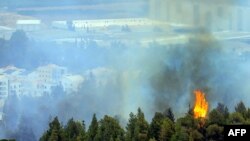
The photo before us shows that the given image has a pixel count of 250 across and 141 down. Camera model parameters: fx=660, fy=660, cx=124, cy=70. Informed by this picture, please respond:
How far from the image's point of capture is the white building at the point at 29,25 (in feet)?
103

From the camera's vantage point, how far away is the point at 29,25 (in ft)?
104

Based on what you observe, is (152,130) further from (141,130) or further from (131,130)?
(131,130)

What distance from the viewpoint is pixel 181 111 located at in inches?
980

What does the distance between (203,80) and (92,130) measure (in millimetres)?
12065

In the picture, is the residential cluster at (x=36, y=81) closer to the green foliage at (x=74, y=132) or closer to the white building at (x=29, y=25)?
the white building at (x=29, y=25)

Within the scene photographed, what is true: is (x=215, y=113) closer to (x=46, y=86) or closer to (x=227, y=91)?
(x=227, y=91)

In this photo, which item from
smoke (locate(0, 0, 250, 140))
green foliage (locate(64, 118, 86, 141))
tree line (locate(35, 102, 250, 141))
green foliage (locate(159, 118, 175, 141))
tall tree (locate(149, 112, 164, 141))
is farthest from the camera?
smoke (locate(0, 0, 250, 140))

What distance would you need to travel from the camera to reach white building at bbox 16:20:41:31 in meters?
31.3

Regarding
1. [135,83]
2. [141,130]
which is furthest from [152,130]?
[135,83]

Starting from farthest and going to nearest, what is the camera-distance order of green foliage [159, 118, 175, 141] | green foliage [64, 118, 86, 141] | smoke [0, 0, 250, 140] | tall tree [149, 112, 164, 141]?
smoke [0, 0, 250, 140] < green foliage [64, 118, 86, 141] < tall tree [149, 112, 164, 141] < green foliage [159, 118, 175, 141]

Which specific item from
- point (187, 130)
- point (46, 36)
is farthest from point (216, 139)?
point (46, 36)

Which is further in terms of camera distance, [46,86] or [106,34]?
[106,34]

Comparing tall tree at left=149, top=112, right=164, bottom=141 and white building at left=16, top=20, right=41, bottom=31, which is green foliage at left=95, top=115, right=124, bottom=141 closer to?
tall tree at left=149, top=112, right=164, bottom=141

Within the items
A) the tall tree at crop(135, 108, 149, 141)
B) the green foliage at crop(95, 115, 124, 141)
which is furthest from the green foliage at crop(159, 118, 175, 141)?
the green foliage at crop(95, 115, 124, 141)
